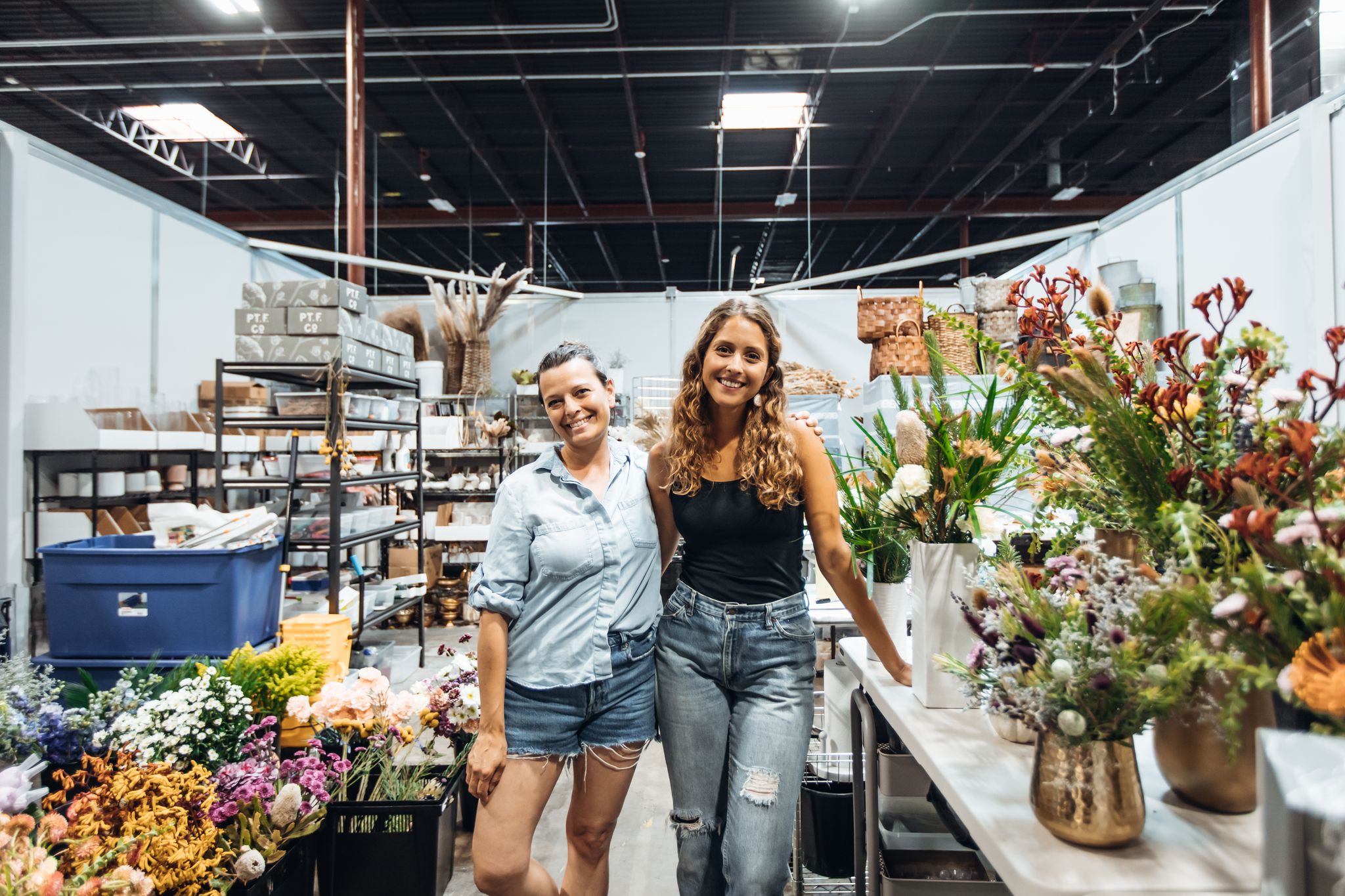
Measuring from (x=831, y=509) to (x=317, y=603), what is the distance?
3425 millimetres

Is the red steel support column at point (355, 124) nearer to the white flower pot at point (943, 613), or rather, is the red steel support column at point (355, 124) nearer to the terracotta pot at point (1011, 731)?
the white flower pot at point (943, 613)

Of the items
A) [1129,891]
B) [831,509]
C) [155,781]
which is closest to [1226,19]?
[831,509]

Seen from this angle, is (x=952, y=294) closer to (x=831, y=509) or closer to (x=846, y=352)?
(x=846, y=352)

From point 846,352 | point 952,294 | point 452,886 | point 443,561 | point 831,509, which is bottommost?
point 452,886

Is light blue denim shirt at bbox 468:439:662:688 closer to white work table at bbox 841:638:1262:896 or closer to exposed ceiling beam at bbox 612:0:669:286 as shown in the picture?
white work table at bbox 841:638:1262:896

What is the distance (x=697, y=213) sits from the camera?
1058 cm

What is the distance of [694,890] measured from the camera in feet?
5.46

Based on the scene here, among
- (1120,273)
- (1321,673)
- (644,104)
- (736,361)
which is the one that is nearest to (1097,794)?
(1321,673)

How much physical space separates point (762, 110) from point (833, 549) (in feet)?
22.1

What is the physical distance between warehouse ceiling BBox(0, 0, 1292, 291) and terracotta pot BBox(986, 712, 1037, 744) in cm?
593

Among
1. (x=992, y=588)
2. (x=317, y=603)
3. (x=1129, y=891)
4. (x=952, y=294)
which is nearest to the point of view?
(x=1129, y=891)

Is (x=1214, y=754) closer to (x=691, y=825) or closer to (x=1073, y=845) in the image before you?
(x=1073, y=845)

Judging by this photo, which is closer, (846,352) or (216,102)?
(846,352)

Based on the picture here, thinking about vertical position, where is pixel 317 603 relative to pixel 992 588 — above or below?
below
